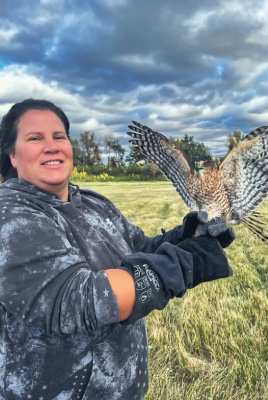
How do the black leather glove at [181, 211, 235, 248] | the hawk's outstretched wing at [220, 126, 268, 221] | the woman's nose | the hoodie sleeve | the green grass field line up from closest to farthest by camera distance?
1. the hoodie sleeve
2. the woman's nose
3. the black leather glove at [181, 211, 235, 248]
4. the green grass field
5. the hawk's outstretched wing at [220, 126, 268, 221]

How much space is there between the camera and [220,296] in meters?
3.74

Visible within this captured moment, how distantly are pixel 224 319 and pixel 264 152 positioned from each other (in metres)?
1.65

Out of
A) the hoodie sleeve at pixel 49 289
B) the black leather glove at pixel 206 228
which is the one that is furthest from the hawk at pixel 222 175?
the hoodie sleeve at pixel 49 289

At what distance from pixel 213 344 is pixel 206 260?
1.70 meters

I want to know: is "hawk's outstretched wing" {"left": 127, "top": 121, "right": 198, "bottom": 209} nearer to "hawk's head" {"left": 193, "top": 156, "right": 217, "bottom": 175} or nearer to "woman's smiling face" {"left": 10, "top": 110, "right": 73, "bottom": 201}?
"hawk's head" {"left": 193, "top": 156, "right": 217, "bottom": 175}

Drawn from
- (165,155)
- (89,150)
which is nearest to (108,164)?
(89,150)

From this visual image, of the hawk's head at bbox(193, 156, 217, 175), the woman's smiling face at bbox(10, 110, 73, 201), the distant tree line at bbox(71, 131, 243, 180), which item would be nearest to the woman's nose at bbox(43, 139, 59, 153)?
the woman's smiling face at bbox(10, 110, 73, 201)

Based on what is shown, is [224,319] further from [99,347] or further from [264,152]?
[99,347]

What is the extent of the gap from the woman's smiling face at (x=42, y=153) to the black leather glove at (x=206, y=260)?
0.69 meters

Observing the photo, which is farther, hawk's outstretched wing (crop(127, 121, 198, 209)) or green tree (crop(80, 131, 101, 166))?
green tree (crop(80, 131, 101, 166))

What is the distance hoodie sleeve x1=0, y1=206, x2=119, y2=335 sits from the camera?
1154 millimetres

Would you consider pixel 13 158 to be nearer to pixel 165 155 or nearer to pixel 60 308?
pixel 60 308

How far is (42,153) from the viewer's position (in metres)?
1.57

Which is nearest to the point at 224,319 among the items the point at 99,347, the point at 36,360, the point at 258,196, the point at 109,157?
the point at 258,196
